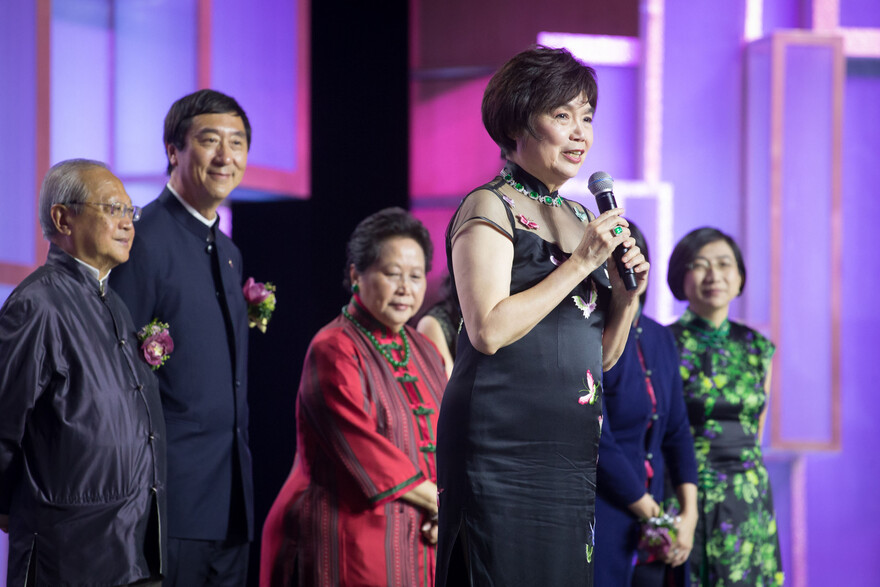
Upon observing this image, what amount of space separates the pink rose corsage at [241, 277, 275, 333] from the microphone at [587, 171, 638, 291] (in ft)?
4.20

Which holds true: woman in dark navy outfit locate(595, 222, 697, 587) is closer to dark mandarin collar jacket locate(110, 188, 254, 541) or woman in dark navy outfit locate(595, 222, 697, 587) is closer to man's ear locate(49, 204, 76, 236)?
dark mandarin collar jacket locate(110, 188, 254, 541)

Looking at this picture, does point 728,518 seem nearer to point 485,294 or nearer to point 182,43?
point 485,294

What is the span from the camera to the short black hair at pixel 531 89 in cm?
192

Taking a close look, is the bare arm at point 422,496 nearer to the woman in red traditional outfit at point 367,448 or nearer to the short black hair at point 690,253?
the woman in red traditional outfit at point 367,448

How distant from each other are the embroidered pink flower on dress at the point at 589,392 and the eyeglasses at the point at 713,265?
2.08m

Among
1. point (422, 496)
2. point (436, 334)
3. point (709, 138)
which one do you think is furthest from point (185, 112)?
point (709, 138)

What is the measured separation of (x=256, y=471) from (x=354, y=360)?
1169 millimetres

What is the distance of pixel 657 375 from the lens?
3318 mm

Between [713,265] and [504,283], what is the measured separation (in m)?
2.24

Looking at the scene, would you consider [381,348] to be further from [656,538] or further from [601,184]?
[601,184]

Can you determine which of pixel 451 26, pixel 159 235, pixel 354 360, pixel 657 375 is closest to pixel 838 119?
pixel 451 26

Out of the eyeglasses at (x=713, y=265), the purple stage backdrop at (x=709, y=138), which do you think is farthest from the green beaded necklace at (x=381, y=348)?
the eyeglasses at (x=713, y=265)

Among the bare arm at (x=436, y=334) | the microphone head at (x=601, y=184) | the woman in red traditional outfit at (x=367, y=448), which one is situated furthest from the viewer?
the bare arm at (x=436, y=334)

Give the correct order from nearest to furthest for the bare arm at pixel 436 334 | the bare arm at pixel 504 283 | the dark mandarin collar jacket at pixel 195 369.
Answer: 1. the bare arm at pixel 504 283
2. the dark mandarin collar jacket at pixel 195 369
3. the bare arm at pixel 436 334
